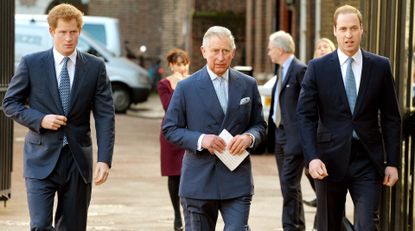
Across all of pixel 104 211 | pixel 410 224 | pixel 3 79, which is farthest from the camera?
pixel 104 211

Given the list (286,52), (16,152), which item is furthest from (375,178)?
(16,152)

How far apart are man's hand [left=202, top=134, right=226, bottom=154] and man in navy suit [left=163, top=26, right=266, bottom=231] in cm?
3

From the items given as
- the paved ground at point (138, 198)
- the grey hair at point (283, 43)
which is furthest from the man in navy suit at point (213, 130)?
the paved ground at point (138, 198)

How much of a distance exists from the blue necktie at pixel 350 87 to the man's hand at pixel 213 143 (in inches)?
35.7

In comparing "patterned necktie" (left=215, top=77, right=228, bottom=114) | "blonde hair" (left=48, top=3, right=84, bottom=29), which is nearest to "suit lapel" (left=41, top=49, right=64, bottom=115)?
"blonde hair" (left=48, top=3, right=84, bottom=29)

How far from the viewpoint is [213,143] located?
24.6 ft

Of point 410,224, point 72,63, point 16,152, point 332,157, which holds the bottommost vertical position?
point 16,152

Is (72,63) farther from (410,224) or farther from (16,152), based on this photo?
(16,152)

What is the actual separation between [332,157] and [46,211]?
182 centimetres

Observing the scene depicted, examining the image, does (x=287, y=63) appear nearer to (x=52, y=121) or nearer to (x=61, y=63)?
(x=61, y=63)

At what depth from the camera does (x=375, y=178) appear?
7902 mm

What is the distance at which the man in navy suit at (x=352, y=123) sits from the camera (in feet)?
25.8

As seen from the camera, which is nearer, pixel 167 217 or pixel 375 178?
pixel 375 178

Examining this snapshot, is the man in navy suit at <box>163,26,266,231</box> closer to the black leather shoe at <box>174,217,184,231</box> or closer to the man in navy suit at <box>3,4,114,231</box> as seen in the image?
the man in navy suit at <box>3,4,114,231</box>
